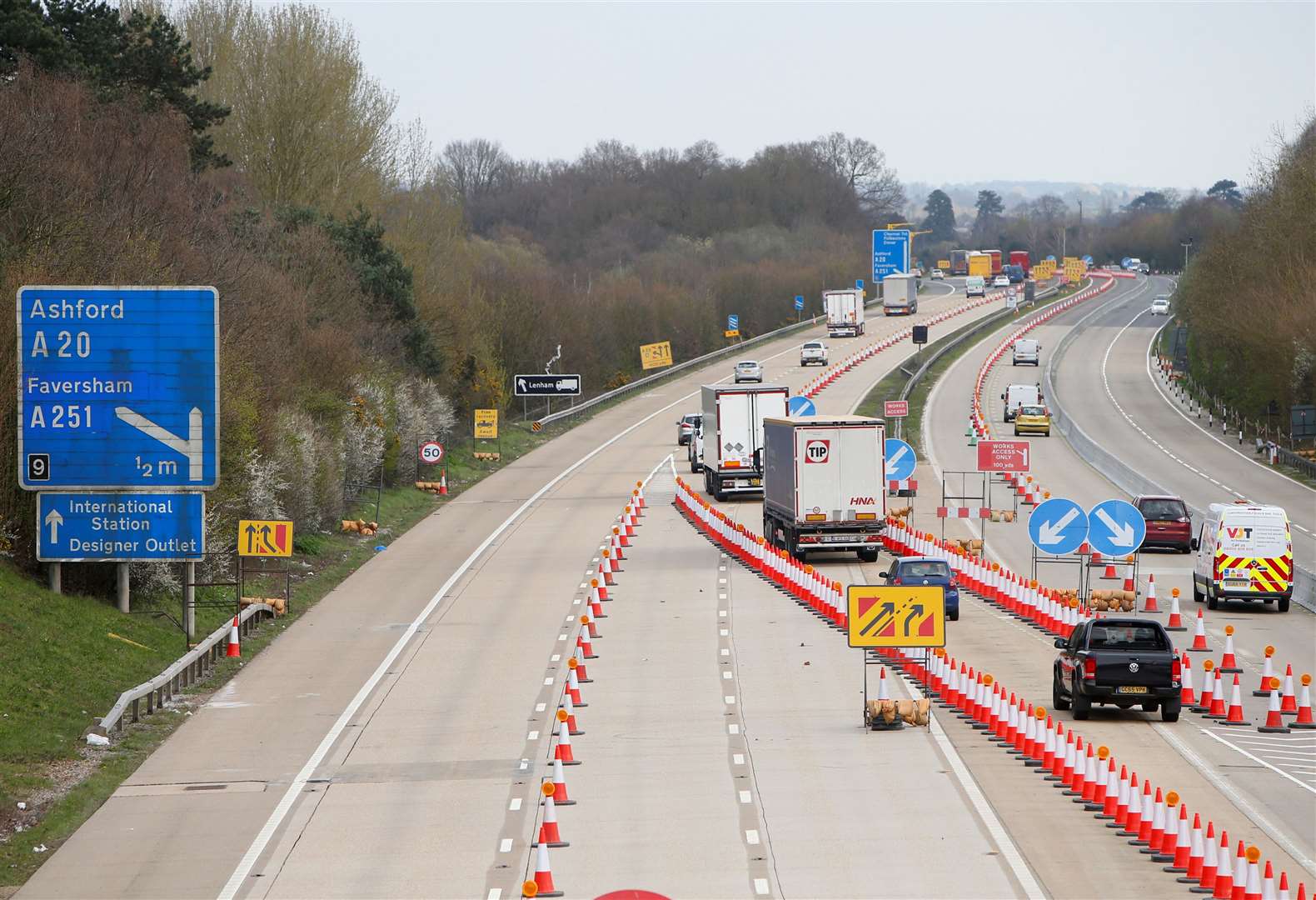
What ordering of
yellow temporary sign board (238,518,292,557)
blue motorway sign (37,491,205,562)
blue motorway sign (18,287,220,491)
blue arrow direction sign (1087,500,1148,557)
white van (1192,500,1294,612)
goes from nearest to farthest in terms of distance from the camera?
blue motorway sign (18,287,220,491), blue motorway sign (37,491,205,562), blue arrow direction sign (1087,500,1148,557), yellow temporary sign board (238,518,292,557), white van (1192,500,1294,612)

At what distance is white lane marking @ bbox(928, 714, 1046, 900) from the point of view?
1545cm

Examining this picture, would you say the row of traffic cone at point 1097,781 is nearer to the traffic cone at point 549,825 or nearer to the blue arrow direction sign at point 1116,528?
the blue arrow direction sign at point 1116,528

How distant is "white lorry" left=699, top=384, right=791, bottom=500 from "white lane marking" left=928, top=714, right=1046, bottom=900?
98.6 ft

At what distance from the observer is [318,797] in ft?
64.1

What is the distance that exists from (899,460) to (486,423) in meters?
27.3

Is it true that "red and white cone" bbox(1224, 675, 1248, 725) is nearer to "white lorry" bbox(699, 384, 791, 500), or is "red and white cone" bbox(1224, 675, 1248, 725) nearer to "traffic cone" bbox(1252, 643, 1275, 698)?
"traffic cone" bbox(1252, 643, 1275, 698)

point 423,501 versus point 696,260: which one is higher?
point 696,260

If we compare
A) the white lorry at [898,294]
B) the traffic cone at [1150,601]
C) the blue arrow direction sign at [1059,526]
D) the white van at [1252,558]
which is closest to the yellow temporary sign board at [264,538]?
the blue arrow direction sign at [1059,526]

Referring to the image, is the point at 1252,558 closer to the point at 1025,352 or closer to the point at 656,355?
the point at 656,355

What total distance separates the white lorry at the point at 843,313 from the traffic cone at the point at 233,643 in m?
96.7

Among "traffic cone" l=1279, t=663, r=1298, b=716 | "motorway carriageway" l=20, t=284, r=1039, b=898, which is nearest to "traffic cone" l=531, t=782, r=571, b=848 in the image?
"motorway carriageway" l=20, t=284, r=1039, b=898

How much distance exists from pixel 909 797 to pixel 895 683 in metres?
7.38

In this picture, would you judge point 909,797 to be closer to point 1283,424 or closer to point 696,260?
point 1283,424

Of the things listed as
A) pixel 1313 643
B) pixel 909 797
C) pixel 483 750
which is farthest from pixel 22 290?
pixel 1313 643
